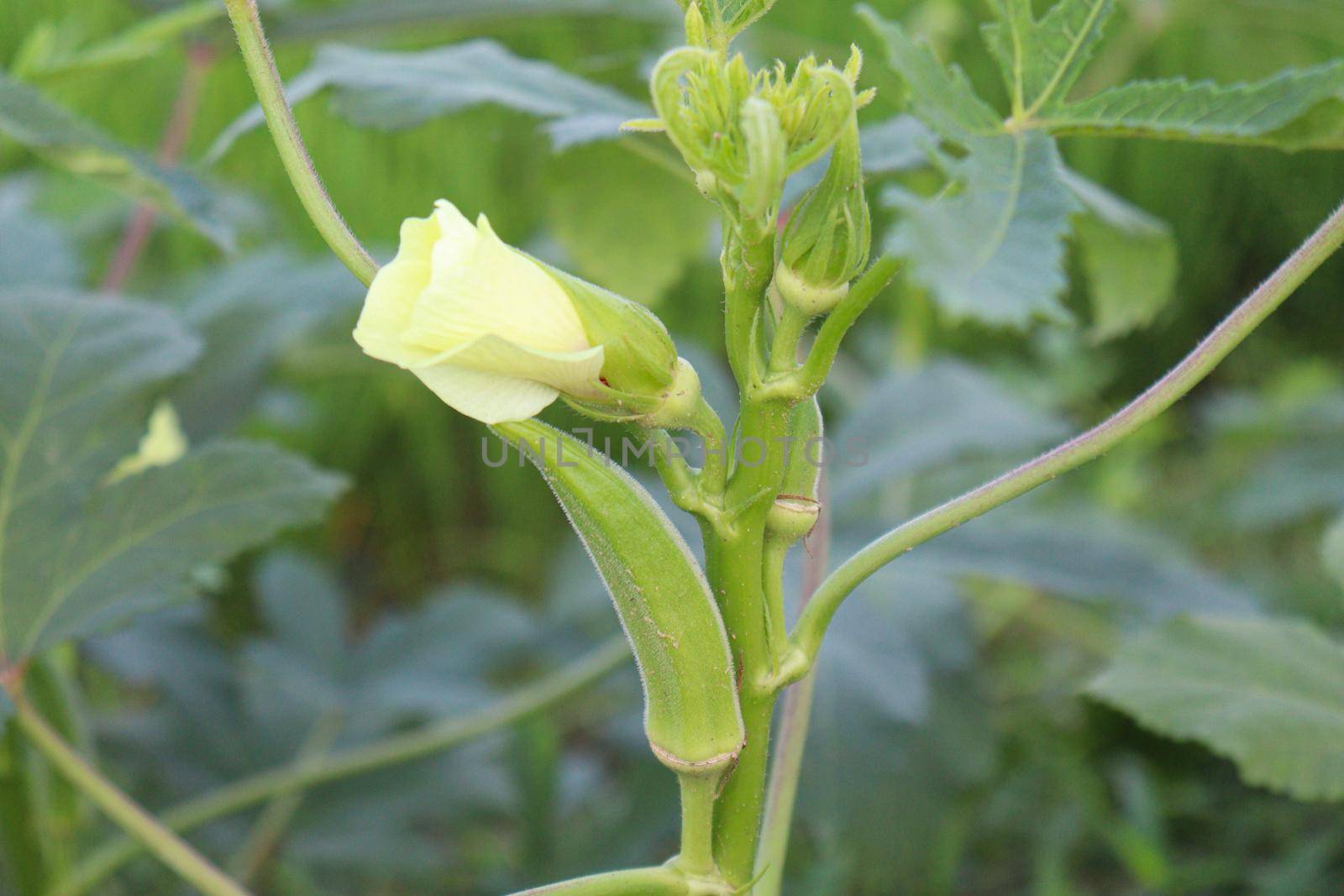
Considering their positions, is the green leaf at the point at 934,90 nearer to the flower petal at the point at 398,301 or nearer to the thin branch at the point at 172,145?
the flower petal at the point at 398,301

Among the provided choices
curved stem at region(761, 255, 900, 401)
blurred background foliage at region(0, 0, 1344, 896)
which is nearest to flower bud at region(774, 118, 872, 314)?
curved stem at region(761, 255, 900, 401)

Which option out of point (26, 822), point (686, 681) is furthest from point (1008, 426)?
point (26, 822)

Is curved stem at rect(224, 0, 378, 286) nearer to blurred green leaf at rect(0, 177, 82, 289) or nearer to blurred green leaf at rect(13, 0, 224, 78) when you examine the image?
blurred green leaf at rect(13, 0, 224, 78)

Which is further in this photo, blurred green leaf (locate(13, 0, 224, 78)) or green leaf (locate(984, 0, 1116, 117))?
blurred green leaf (locate(13, 0, 224, 78))

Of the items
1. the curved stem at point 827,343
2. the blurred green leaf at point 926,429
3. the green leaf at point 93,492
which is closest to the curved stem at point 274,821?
the green leaf at point 93,492

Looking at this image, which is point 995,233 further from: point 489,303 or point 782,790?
point 782,790

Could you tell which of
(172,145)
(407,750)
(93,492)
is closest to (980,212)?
(93,492)
